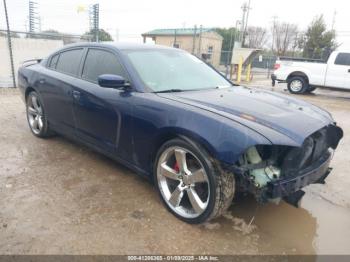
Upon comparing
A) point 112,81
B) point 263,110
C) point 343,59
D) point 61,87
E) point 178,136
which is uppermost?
point 343,59

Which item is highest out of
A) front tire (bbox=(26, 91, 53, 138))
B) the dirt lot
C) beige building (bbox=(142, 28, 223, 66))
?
beige building (bbox=(142, 28, 223, 66))

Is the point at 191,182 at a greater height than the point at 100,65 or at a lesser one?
lesser

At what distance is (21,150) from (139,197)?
2.29 meters

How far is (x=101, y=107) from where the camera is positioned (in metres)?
3.47

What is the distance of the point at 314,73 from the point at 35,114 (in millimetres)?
11094

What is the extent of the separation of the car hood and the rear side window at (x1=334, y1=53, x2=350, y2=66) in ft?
33.0

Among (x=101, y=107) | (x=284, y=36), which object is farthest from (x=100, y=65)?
(x=284, y=36)

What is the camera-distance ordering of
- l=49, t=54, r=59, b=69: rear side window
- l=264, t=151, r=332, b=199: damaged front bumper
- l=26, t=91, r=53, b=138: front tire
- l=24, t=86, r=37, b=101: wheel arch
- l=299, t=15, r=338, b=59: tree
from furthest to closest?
l=299, t=15, r=338, b=59: tree → l=24, t=86, r=37, b=101: wheel arch → l=26, t=91, r=53, b=138: front tire → l=49, t=54, r=59, b=69: rear side window → l=264, t=151, r=332, b=199: damaged front bumper

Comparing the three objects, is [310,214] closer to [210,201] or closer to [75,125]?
[210,201]

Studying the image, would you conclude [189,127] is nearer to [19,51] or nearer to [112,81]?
[112,81]

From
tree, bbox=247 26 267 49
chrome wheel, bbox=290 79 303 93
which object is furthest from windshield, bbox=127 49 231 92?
tree, bbox=247 26 267 49

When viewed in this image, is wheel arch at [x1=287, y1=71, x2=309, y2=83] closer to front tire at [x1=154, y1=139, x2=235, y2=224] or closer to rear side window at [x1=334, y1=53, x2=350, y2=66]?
rear side window at [x1=334, y1=53, x2=350, y2=66]

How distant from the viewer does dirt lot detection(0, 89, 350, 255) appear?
8.34ft

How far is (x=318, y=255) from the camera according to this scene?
2547 mm
